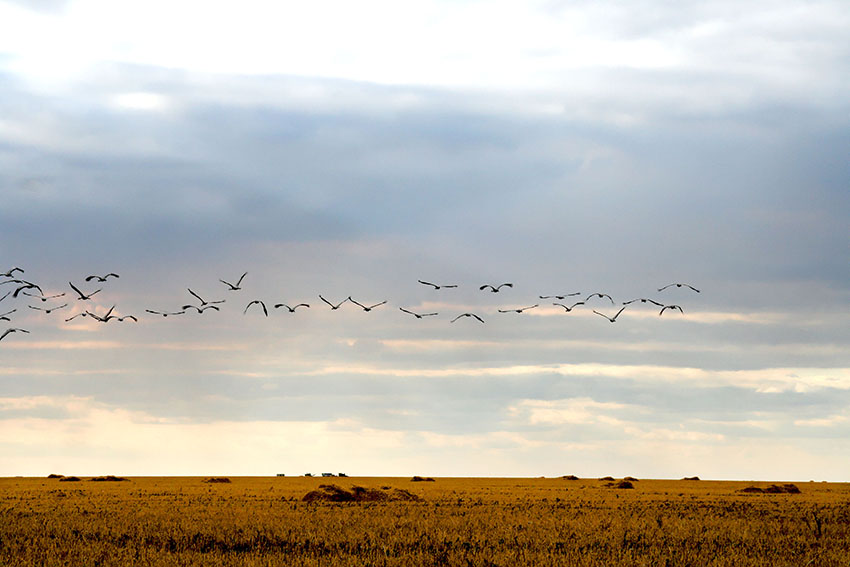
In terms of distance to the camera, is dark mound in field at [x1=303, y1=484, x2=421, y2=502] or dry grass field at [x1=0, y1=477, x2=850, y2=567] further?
dark mound in field at [x1=303, y1=484, x2=421, y2=502]

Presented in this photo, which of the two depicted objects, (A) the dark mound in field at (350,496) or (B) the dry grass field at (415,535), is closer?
(B) the dry grass field at (415,535)

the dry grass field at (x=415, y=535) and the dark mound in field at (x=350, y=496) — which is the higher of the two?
the dark mound in field at (x=350, y=496)

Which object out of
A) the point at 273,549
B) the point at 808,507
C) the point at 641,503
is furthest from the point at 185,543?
the point at 808,507

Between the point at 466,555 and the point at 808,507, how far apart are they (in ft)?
97.4

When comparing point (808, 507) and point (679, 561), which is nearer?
point (679, 561)

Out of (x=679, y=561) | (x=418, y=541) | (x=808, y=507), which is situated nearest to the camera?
(x=679, y=561)

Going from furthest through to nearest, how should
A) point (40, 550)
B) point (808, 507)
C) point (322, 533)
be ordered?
point (808, 507) < point (322, 533) < point (40, 550)

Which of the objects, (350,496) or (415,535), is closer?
(415,535)

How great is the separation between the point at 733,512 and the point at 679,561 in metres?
21.2

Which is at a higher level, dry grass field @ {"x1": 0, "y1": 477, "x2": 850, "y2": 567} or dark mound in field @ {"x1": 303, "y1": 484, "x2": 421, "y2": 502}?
dark mound in field @ {"x1": 303, "y1": 484, "x2": 421, "y2": 502}

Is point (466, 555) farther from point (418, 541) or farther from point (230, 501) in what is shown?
point (230, 501)

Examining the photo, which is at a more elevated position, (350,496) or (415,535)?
(350,496)

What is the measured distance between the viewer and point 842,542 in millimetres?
31609

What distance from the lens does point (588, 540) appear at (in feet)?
102
